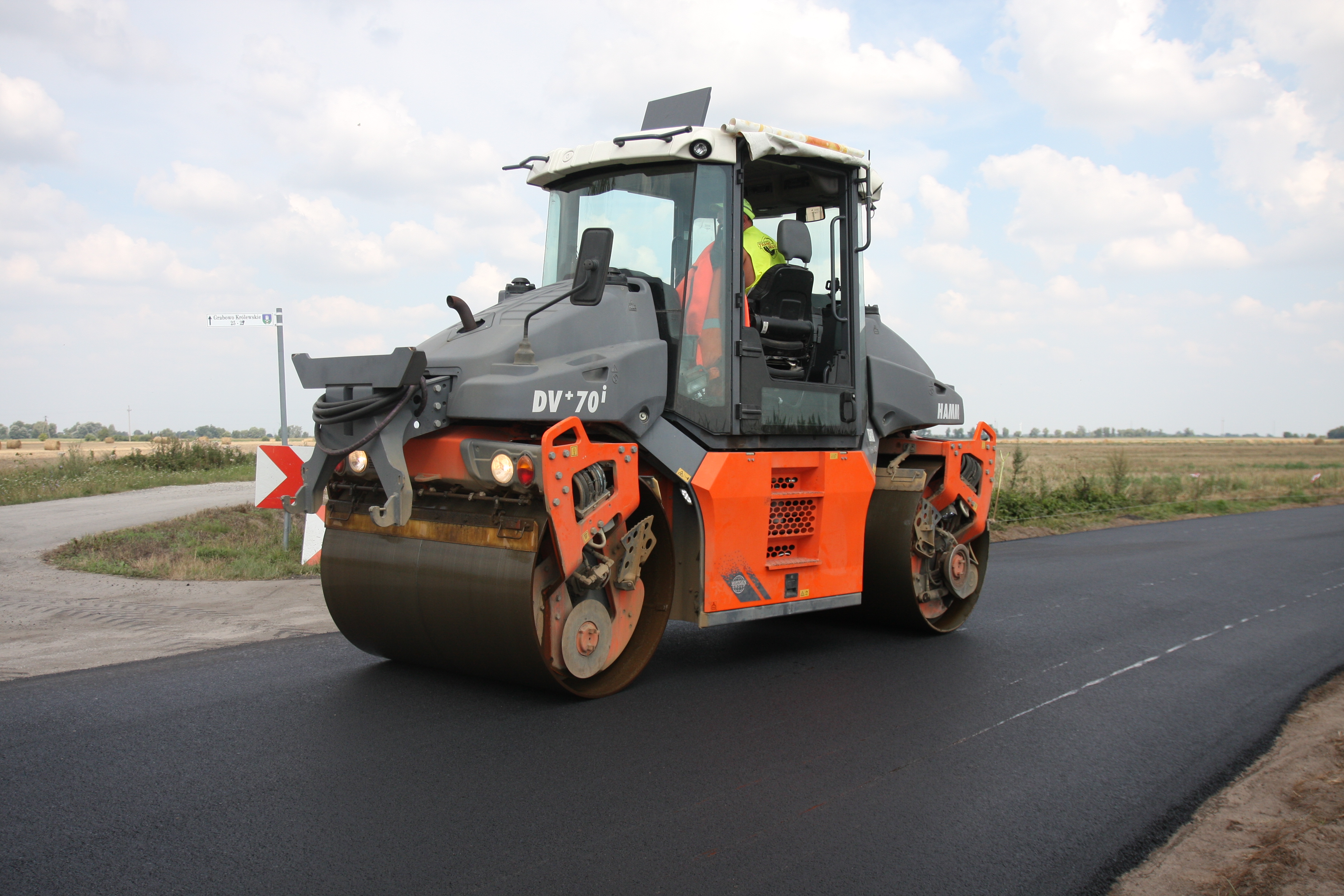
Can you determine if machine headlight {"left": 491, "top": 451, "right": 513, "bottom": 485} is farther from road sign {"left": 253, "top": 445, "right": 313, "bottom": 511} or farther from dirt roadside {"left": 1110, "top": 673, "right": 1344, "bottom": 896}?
road sign {"left": 253, "top": 445, "right": 313, "bottom": 511}

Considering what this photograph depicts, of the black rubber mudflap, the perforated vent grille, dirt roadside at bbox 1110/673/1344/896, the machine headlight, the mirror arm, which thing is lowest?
dirt roadside at bbox 1110/673/1344/896

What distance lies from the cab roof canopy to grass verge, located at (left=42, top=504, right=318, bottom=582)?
4.69 metres

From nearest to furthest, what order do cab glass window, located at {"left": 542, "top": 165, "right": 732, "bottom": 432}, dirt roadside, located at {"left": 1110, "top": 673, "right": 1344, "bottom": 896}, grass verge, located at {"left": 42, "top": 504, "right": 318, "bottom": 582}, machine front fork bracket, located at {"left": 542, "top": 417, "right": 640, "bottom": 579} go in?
1. dirt roadside, located at {"left": 1110, "top": 673, "right": 1344, "bottom": 896}
2. machine front fork bracket, located at {"left": 542, "top": 417, "right": 640, "bottom": 579}
3. cab glass window, located at {"left": 542, "top": 165, "right": 732, "bottom": 432}
4. grass verge, located at {"left": 42, "top": 504, "right": 318, "bottom": 582}

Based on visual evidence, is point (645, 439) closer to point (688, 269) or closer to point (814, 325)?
point (688, 269)

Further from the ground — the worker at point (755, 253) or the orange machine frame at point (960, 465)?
the worker at point (755, 253)

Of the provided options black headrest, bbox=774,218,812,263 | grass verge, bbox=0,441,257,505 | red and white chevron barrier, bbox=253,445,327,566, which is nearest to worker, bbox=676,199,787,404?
black headrest, bbox=774,218,812,263

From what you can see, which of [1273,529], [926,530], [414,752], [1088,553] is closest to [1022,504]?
[1273,529]

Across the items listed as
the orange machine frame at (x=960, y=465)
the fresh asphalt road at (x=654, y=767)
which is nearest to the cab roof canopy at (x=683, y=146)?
the orange machine frame at (x=960, y=465)

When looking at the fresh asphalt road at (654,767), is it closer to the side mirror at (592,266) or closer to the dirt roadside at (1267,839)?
the dirt roadside at (1267,839)

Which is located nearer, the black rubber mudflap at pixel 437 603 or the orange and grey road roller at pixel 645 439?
the black rubber mudflap at pixel 437 603

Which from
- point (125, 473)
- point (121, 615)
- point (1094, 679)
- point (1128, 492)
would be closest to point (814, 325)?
point (1094, 679)

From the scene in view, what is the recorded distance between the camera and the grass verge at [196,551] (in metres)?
9.11

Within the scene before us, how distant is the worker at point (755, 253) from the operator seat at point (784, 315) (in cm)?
5

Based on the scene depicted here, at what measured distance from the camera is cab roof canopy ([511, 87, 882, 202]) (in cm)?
587
